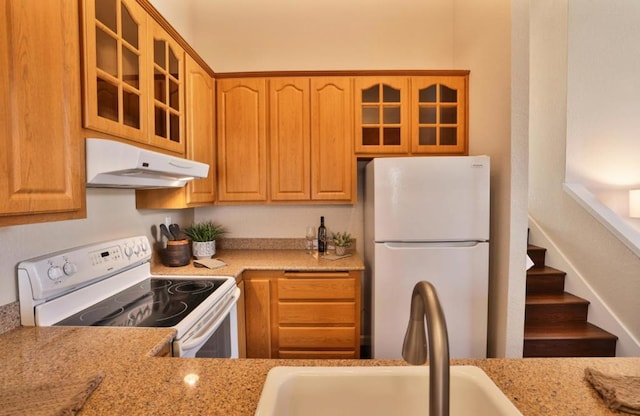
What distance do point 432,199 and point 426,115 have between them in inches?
33.2

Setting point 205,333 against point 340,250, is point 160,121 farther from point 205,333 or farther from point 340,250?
point 340,250

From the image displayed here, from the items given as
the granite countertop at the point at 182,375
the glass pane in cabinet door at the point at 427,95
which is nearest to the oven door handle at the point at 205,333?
the granite countertop at the point at 182,375

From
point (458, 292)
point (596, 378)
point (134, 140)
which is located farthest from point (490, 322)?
point (134, 140)

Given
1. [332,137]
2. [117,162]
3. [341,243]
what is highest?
[332,137]

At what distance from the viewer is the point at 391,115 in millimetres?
2334

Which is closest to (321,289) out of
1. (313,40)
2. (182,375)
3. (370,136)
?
(370,136)

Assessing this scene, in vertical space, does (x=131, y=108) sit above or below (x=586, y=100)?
below

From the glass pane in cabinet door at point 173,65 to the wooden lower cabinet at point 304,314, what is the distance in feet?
4.57

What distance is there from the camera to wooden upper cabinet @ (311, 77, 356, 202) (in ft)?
7.53

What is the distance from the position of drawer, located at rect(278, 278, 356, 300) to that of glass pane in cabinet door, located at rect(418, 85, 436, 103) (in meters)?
1.51

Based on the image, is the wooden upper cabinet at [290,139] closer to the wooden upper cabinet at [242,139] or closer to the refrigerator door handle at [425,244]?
the wooden upper cabinet at [242,139]

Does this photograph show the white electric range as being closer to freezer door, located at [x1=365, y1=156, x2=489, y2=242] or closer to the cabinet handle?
the cabinet handle

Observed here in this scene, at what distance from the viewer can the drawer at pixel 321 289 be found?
2.07 meters

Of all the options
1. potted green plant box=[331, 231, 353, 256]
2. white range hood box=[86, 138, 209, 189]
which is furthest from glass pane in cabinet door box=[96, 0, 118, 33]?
potted green plant box=[331, 231, 353, 256]
